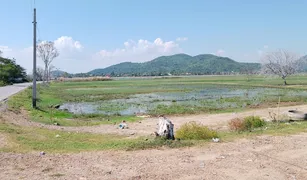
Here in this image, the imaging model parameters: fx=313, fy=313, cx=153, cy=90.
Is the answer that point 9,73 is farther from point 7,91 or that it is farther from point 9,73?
point 7,91

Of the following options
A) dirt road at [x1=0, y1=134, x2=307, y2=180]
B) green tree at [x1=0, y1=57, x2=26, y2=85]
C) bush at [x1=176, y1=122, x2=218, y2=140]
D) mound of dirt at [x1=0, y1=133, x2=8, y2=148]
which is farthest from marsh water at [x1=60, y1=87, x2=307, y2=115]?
green tree at [x1=0, y1=57, x2=26, y2=85]

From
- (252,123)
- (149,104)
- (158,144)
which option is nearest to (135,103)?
(149,104)

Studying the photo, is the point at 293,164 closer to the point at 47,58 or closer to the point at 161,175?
the point at 161,175

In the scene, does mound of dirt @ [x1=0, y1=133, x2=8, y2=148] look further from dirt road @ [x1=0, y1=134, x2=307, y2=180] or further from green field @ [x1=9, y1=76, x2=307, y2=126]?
green field @ [x1=9, y1=76, x2=307, y2=126]

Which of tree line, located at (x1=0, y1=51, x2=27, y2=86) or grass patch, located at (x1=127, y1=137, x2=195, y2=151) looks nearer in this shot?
grass patch, located at (x1=127, y1=137, x2=195, y2=151)

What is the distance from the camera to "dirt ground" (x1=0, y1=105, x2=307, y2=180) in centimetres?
862

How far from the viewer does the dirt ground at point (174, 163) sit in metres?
8.62

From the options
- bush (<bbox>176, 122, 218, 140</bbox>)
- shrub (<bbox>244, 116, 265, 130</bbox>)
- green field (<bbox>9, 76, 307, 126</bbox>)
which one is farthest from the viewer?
green field (<bbox>9, 76, 307, 126</bbox>)

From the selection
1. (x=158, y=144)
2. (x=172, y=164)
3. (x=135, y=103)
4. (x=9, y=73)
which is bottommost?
(x=135, y=103)

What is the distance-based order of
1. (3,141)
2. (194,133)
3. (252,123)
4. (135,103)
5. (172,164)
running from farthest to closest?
(135,103) < (252,123) < (194,133) < (3,141) < (172,164)

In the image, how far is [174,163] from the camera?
31.7ft

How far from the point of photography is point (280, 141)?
1255cm

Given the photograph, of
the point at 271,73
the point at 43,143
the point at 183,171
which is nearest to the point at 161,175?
the point at 183,171

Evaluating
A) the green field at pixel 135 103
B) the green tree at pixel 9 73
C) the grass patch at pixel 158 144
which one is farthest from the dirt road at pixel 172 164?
the green tree at pixel 9 73
